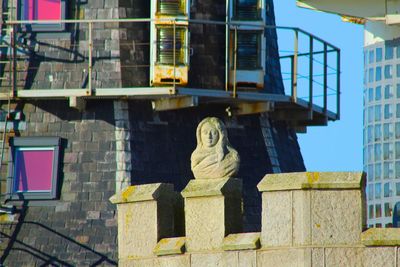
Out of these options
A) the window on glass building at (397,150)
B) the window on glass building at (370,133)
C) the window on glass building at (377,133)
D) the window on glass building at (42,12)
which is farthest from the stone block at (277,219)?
the window on glass building at (370,133)

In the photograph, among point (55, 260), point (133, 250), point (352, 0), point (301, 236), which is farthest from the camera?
point (352, 0)

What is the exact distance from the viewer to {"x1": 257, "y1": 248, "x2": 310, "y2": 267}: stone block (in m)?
31.8

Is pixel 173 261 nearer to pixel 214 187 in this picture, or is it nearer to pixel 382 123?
pixel 214 187

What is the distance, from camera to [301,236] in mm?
31859

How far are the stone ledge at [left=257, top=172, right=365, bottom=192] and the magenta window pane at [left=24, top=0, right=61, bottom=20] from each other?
14.7 m

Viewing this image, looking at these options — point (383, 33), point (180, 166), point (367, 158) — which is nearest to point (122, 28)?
point (180, 166)

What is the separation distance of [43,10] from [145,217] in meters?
13.0

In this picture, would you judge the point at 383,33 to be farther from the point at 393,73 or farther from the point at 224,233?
the point at 224,233

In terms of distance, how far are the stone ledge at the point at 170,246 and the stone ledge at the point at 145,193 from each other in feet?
2.05

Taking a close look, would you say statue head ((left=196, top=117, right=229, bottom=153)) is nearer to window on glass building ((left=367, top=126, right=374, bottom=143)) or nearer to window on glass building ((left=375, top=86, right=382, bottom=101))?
window on glass building ((left=367, top=126, right=374, bottom=143))

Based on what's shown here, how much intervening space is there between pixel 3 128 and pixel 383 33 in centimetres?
1314

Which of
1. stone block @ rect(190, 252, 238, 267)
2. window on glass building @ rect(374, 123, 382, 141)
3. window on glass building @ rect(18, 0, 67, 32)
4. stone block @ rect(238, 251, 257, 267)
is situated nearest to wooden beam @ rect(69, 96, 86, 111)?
window on glass building @ rect(18, 0, 67, 32)

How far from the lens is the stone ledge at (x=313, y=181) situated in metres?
31.4

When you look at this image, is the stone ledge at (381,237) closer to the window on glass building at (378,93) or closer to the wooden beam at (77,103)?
the wooden beam at (77,103)
